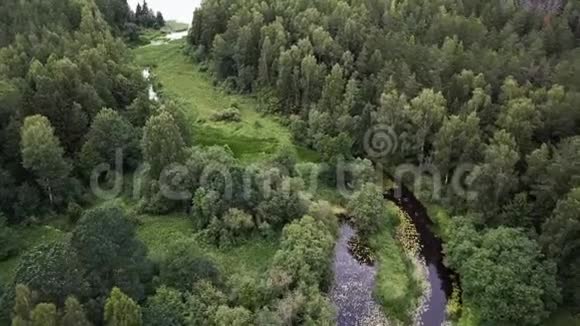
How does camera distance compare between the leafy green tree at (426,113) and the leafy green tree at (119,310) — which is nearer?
the leafy green tree at (119,310)

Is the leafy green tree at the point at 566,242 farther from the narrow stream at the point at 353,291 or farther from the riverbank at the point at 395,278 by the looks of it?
the narrow stream at the point at 353,291

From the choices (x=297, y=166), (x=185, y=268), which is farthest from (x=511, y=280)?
(x=297, y=166)

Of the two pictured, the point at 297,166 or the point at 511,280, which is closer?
the point at 511,280

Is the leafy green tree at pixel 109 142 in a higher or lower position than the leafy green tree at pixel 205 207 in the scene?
higher

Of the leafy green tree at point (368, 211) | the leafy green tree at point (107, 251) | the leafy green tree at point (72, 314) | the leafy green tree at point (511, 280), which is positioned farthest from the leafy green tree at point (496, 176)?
the leafy green tree at point (72, 314)

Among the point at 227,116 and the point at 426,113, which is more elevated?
the point at 426,113

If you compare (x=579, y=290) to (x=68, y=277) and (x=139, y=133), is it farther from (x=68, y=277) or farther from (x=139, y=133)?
(x=139, y=133)

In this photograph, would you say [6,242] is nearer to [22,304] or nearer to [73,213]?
[73,213]
